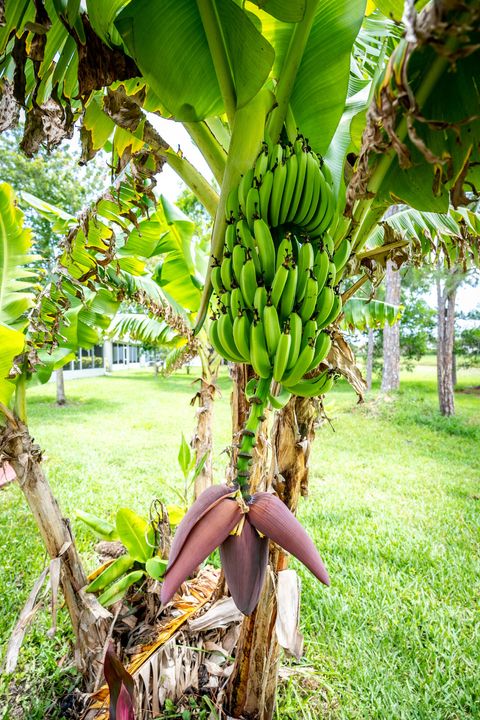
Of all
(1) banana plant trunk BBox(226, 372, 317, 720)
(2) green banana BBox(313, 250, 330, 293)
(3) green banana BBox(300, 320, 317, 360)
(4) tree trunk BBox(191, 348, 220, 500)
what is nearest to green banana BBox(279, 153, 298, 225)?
(2) green banana BBox(313, 250, 330, 293)

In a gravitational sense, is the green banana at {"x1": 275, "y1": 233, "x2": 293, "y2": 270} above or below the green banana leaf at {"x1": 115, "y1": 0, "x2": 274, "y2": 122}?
below

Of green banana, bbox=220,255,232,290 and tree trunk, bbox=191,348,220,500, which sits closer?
green banana, bbox=220,255,232,290

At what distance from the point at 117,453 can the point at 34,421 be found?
8.35ft

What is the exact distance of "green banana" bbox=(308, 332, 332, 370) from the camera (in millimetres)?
789

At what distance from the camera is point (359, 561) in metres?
2.54

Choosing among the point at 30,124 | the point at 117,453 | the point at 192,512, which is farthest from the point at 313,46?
the point at 117,453

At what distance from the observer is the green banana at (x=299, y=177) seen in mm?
735

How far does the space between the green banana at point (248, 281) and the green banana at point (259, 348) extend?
0.17ft

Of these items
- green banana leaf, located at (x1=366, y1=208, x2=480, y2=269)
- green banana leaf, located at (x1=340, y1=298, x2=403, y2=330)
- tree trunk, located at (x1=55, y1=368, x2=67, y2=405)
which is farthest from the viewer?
tree trunk, located at (x1=55, y1=368, x2=67, y2=405)

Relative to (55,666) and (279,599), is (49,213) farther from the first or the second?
(55,666)

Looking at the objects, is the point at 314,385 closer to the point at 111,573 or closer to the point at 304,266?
the point at 304,266

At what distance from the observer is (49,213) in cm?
192

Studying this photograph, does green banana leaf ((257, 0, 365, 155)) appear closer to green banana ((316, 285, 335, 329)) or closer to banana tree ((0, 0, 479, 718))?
banana tree ((0, 0, 479, 718))

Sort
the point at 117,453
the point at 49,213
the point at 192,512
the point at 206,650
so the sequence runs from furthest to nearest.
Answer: the point at 117,453 < the point at 49,213 < the point at 206,650 < the point at 192,512
